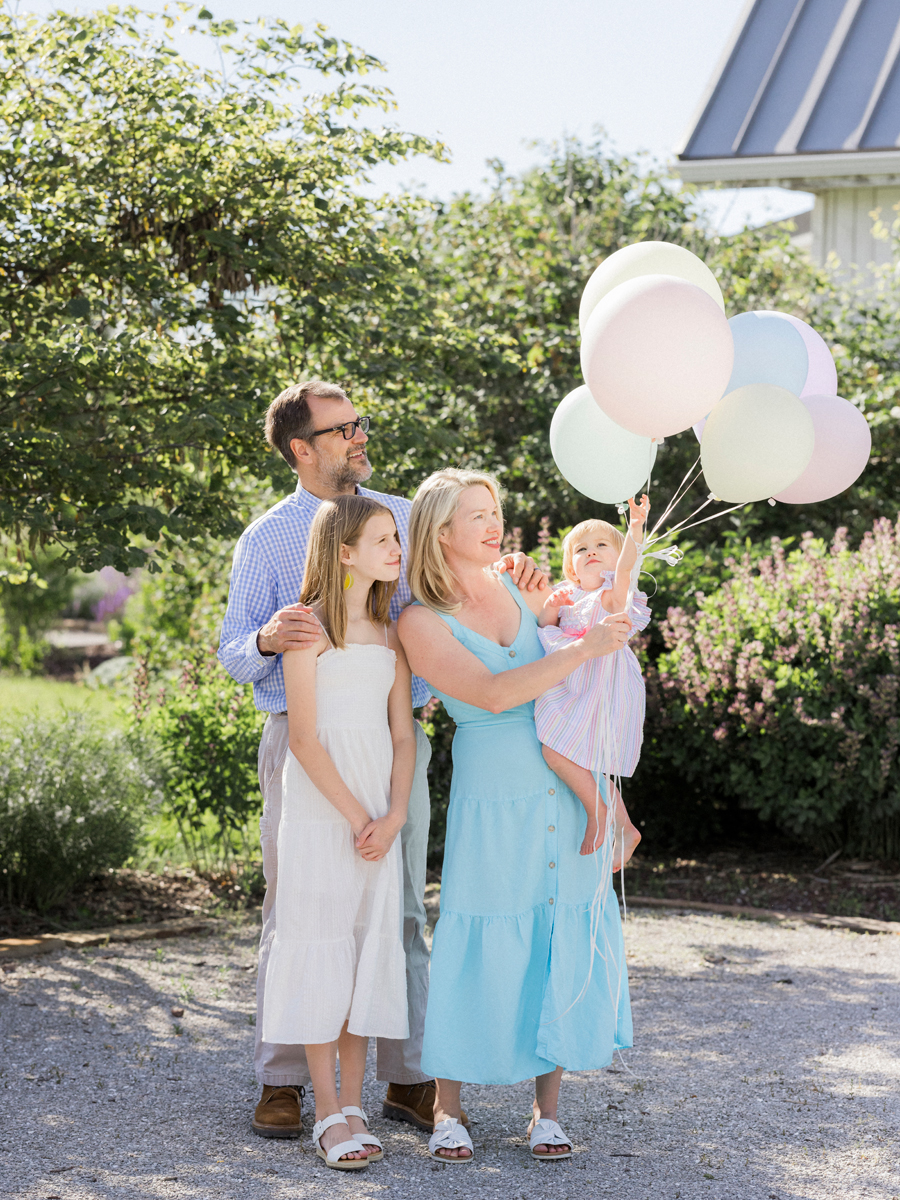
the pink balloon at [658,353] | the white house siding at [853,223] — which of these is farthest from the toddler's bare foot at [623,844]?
the white house siding at [853,223]

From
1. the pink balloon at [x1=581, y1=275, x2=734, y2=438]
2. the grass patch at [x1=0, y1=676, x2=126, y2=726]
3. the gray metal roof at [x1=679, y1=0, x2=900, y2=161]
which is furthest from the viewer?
the grass patch at [x1=0, y1=676, x2=126, y2=726]

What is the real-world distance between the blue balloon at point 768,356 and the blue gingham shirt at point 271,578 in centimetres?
97

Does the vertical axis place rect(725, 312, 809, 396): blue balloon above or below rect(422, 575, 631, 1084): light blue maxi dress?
above

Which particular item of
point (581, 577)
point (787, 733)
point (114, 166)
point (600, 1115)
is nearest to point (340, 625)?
point (581, 577)

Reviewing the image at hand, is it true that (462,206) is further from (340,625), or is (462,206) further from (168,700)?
(340,625)

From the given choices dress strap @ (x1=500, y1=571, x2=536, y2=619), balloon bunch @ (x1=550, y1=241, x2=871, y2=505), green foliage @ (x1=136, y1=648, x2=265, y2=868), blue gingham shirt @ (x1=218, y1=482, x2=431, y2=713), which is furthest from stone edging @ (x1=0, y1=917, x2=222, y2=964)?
balloon bunch @ (x1=550, y1=241, x2=871, y2=505)

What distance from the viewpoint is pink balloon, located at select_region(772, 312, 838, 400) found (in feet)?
10.5

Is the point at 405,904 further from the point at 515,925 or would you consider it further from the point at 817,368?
the point at 817,368

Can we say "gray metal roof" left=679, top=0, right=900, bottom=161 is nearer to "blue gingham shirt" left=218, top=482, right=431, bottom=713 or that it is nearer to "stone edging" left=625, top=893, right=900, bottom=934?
"stone edging" left=625, top=893, right=900, bottom=934

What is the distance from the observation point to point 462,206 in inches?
324

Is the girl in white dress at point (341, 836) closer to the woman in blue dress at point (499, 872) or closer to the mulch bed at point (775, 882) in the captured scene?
the woman in blue dress at point (499, 872)

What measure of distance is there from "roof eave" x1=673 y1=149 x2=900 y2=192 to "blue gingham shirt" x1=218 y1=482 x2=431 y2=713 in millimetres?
6924

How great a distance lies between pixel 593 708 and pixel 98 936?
112 inches

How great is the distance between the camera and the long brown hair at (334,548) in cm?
283
